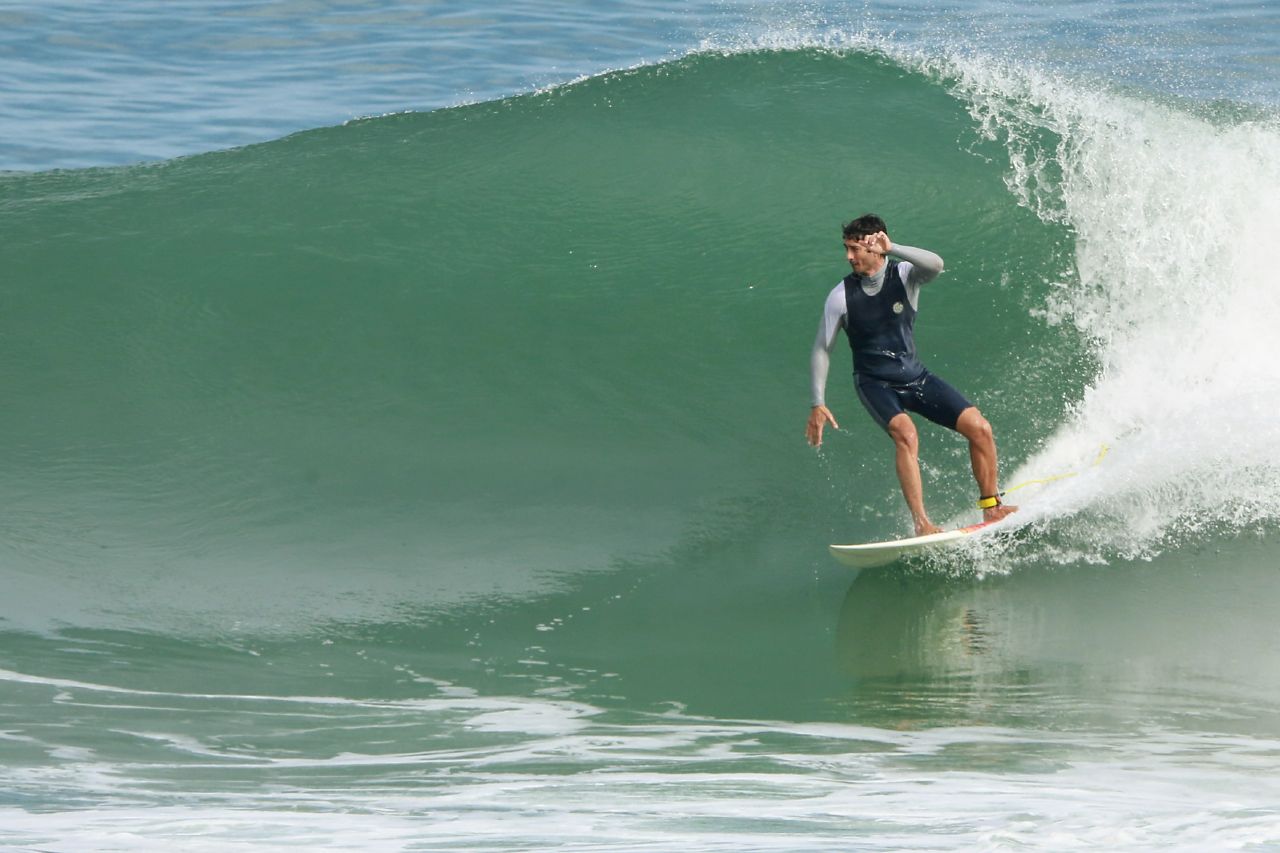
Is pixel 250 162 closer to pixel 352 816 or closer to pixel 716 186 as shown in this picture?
pixel 716 186

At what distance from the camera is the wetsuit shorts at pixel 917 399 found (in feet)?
19.2

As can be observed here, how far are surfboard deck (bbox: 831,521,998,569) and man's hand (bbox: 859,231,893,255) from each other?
1.20m

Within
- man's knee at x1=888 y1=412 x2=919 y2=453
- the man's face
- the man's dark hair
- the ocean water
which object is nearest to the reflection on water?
the ocean water

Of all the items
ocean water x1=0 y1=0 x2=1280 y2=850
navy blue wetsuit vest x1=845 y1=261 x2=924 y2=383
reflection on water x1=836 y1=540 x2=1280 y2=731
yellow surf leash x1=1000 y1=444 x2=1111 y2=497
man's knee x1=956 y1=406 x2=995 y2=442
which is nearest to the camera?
ocean water x1=0 y1=0 x2=1280 y2=850

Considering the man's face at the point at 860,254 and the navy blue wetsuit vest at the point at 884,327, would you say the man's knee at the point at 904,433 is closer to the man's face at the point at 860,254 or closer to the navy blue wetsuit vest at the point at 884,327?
the navy blue wetsuit vest at the point at 884,327

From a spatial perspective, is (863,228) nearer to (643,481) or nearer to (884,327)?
(884,327)

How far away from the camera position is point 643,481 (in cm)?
654

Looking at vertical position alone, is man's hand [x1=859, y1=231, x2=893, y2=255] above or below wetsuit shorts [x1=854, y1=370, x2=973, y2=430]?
above

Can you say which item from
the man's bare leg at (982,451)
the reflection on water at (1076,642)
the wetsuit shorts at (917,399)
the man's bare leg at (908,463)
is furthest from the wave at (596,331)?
the wetsuit shorts at (917,399)

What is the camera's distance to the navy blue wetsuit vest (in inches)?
233

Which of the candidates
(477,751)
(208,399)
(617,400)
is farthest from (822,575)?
(208,399)

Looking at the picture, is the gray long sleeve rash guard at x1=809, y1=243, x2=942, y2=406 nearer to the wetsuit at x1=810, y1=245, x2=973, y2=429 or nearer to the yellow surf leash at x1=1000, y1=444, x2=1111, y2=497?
the wetsuit at x1=810, y1=245, x2=973, y2=429

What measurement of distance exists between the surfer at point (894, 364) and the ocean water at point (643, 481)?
1.07ft

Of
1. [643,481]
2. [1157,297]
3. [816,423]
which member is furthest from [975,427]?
[1157,297]
